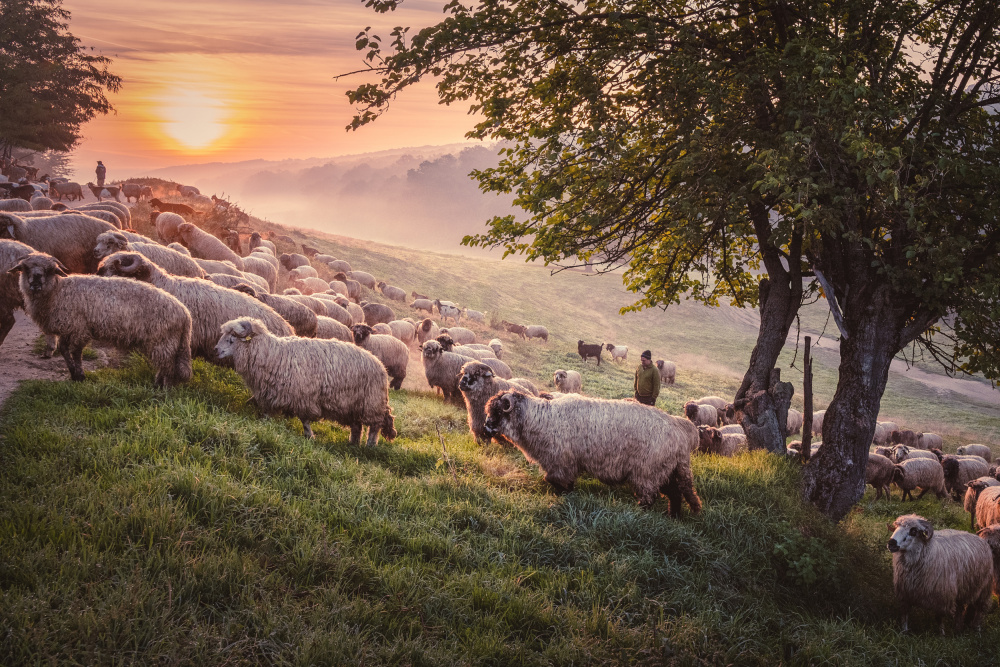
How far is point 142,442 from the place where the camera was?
5.55 meters

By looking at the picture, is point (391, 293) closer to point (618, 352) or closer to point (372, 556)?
point (618, 352)

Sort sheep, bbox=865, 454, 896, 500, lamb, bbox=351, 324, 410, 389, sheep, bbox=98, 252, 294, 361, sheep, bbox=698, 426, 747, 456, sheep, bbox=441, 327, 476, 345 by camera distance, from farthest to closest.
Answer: sheep, bbox=441, 327, 476, 345, lamb, bbox=351, 324, 410, 389, sheep, bbox=865, 454, 896, 500, sheep, bbox=698, 426, 747, 456, sheep, bbox=98, 252, 294, 361

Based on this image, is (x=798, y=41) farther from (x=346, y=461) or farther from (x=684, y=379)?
(x=684, y=379)

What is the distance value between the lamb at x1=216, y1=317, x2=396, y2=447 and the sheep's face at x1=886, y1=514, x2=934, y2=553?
7736 mm

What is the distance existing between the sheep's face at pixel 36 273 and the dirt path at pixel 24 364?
1.36 metres

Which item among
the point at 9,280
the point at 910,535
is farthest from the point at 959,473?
the point at 9,280

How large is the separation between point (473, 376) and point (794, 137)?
6.35m

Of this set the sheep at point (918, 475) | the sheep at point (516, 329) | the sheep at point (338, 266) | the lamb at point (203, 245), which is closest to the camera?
the sheep at point (918, 475)

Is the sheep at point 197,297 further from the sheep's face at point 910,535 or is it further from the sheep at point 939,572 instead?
the sheep at point 939,572

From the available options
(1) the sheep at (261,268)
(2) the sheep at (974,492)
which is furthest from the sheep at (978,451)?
(1) the sheep at (261,268)

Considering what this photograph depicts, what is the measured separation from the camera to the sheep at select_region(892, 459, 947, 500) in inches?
563

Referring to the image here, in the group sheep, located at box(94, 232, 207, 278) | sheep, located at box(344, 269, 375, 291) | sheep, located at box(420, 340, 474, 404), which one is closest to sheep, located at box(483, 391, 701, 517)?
sheep, located at box(420, 340, 474, 404)

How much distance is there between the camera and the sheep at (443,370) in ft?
46.3

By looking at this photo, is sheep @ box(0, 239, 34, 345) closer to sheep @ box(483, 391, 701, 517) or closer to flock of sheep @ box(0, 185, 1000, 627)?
flock of sheep @ box(0, 185, 1000, 627)
